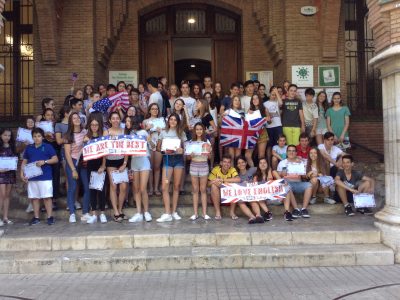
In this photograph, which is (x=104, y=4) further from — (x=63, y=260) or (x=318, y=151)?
(x=63, y=260)

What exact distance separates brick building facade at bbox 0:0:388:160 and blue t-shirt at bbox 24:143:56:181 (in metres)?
4.72

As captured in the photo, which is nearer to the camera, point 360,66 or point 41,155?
point 41,155

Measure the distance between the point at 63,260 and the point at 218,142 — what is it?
4.53 meters

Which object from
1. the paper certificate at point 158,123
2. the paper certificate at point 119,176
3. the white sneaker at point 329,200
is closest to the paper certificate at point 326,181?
the white sneaker at point 329,200

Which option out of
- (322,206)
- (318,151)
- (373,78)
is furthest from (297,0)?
(322,206)

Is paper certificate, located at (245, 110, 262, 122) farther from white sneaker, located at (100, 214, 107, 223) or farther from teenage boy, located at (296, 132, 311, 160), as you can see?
white sneaker, located at (100, 214, 107, 223)

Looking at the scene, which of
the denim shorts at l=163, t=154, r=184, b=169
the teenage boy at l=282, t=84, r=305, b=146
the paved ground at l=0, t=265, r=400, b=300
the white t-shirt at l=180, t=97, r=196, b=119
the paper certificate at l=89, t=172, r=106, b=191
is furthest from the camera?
the teenage boy at l=282, t=84, r=305, b=146

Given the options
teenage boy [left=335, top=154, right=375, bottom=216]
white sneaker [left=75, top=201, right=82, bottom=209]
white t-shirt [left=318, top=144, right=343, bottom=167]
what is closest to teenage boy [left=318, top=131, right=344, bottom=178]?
white t-shirt [left=318, top=144, right=343, bottom=167]

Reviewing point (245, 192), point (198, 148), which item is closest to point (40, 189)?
point (198, 148)

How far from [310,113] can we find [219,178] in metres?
3.51

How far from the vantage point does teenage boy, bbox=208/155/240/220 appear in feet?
27.9

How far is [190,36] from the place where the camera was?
15.2 metres

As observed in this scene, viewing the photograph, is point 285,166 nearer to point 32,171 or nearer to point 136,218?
point 136,218

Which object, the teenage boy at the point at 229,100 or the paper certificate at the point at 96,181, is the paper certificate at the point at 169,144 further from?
the teenage boy at the point at 229,100
